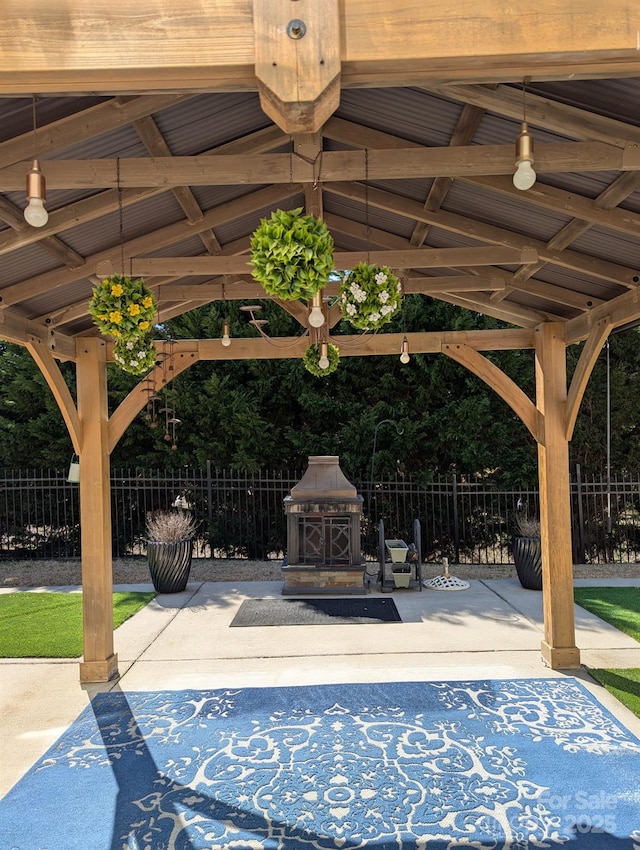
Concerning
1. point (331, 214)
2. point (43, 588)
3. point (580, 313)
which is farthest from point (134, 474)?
point (580, 313)

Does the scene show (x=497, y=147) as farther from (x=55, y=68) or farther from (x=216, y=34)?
(x=55, y=68)

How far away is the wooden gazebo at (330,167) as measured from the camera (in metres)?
1.82

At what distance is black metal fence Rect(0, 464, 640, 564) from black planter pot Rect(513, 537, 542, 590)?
2.18m

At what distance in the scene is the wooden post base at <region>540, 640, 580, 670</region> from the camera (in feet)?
18.1

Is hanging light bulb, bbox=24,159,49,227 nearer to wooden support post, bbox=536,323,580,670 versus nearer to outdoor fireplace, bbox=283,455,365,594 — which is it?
wooden support post, bbox=536,323,580,670

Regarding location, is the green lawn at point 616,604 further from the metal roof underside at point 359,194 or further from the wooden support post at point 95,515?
the wooden support post at point 95,515

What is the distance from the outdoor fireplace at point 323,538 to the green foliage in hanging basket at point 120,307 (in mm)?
5748

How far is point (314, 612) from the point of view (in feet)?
25.2

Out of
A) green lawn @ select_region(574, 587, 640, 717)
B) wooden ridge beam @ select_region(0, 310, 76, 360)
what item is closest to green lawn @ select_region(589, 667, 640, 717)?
green lawn @ select_region(574, 587, 640, 717)

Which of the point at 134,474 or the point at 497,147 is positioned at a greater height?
the point at 497,147

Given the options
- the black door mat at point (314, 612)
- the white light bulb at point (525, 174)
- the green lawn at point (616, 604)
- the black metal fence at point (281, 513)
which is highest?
the white light bulb at point (525, 174)

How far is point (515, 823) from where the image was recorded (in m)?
3.27

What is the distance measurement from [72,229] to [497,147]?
3.00 metres

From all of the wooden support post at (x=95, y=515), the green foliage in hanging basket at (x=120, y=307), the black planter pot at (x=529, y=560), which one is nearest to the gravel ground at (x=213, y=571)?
the black planter pot at (x=529, y=560)
